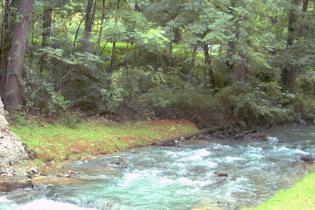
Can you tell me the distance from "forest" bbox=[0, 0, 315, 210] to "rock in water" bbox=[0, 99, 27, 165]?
45mm

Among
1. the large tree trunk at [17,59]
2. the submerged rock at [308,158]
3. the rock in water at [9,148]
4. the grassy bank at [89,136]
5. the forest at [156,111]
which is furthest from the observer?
the large tree trunk at [17,59]

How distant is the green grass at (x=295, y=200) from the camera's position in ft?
36.3

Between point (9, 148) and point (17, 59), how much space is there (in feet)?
18.4

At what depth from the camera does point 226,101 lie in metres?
26.3

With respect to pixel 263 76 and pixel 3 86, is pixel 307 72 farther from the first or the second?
pixel 3 86

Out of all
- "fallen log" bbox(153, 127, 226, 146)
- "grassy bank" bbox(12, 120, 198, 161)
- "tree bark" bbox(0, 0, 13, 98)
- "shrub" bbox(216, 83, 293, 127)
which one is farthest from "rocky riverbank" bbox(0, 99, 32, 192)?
"shrub" bbox(216, 83, 293, 127)

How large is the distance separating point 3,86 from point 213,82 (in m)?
12.6

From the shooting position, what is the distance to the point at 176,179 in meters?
15.4

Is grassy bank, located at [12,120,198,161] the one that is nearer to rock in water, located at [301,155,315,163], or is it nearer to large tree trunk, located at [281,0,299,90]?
rock in water, located at [301,155,315,163]

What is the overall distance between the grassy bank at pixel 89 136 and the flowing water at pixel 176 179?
759 mm

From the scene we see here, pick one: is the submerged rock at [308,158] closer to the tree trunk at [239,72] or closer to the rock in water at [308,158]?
the rock in water at [308,158]

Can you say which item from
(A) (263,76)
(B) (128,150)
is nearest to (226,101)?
(A) (263,76)

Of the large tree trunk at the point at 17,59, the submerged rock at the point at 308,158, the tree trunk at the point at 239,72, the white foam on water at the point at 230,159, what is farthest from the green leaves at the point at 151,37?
the submerged rock at the point at 308,158

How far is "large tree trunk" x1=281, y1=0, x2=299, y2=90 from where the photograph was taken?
29.7 m
